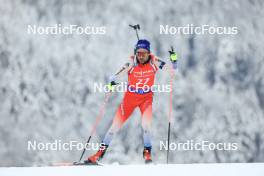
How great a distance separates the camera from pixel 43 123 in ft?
8.52

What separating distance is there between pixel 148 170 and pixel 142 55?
0.68 m

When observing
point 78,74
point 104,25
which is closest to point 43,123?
point 78,74

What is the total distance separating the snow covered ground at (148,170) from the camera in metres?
2.51

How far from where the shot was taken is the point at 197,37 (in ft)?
8.62

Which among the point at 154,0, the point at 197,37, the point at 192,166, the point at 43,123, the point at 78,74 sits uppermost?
the point at 154,0

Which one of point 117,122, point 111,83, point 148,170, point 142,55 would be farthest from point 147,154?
point 142,55

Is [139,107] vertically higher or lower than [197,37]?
lower

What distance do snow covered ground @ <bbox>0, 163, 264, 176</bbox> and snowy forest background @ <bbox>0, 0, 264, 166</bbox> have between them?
5 cm

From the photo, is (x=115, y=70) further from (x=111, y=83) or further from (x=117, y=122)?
(x=117, y=122)

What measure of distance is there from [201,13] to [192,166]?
0.92 meters

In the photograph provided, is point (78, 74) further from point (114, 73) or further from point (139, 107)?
point (139, 107)

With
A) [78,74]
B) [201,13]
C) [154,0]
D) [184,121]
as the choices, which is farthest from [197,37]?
[78,74]

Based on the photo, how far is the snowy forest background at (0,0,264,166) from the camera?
8.50 feet

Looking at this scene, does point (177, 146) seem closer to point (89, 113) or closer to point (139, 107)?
point (139, 107)
